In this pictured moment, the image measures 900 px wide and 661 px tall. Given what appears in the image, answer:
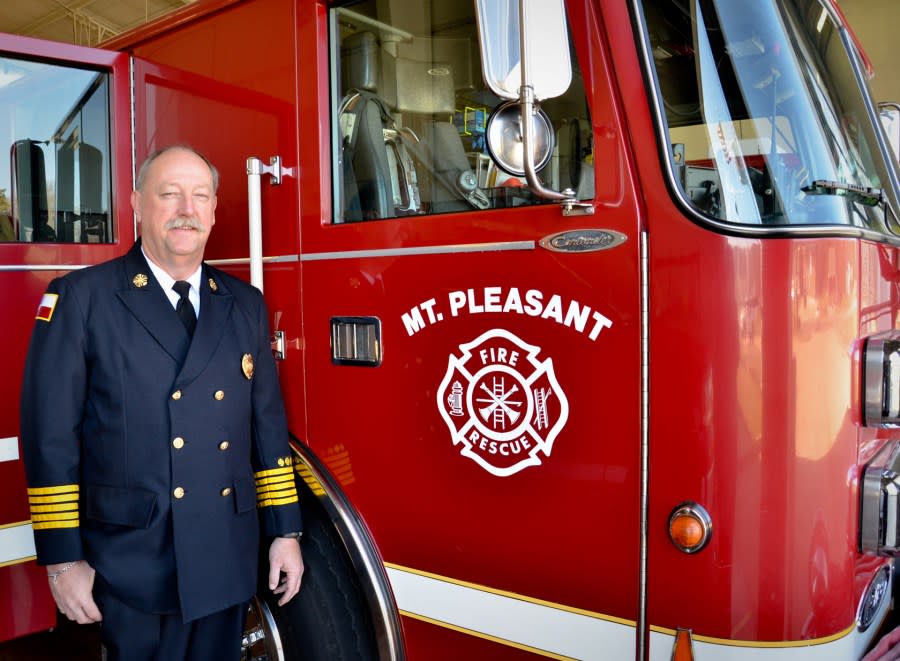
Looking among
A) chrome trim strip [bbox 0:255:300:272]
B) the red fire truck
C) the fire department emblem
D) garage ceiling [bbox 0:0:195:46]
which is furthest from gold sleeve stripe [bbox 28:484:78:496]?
garage ceiling [bbox 0:0:195:46]

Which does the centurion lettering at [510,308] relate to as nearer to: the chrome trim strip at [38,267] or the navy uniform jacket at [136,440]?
the navy uniform jacket at [136,440]

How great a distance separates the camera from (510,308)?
1.80 meters

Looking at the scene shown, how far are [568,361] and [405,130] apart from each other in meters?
0.81

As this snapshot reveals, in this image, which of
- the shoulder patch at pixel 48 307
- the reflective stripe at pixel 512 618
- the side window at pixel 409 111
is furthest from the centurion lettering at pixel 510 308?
the shoulder patch at pixel 48 307

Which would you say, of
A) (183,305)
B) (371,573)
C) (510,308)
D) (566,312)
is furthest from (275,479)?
(566,312)

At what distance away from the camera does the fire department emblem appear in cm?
176

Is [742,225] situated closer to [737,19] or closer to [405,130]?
[737,19]

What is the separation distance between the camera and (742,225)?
1.56 metres

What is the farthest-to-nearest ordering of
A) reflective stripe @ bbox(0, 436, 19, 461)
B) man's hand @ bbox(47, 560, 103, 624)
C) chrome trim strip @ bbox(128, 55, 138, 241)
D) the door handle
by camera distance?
chrome trim strip @ bbox(128, 55, 138, 241) < reflective stripe @ bbox(0, 436, 19, 461) < the door handle < man's hand @ bbox(47, 560, 103, 624)

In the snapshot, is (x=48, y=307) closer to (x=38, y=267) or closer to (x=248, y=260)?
(x=248, y=260)

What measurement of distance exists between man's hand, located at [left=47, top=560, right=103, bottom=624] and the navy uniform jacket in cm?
4

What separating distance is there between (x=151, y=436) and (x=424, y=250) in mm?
780

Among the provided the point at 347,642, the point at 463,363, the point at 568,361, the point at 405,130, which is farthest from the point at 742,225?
the point at 347,642

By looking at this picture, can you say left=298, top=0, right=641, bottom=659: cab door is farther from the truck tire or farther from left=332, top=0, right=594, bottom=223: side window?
the truck tire
